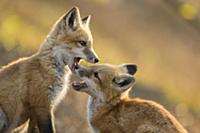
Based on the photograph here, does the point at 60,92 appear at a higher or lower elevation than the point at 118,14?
higher

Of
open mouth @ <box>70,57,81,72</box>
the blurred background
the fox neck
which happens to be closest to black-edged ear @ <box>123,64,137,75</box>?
open mouth @ <box>70,57,81,72</box>

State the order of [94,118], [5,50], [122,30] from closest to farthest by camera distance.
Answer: [94,118]
[5,50]
[122,30]

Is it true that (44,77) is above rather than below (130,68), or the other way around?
above

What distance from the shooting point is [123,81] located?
17703 mm

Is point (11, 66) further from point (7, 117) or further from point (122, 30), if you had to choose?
point (122, 30)

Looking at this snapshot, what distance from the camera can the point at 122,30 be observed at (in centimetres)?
3303

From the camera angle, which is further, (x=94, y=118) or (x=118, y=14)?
(x=118, y=14)

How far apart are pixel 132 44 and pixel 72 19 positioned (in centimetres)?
1400

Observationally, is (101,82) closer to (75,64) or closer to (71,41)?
(75,64)

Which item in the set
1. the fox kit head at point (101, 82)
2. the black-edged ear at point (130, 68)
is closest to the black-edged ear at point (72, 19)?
the fox kit head at point (101, 82)

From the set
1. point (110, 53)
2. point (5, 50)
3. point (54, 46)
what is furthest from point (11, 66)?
point (110, 53)

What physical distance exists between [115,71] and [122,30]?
14979 millimetres

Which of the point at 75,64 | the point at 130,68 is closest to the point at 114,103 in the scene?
the point at 130,68

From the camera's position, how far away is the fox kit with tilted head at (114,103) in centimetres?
1733
